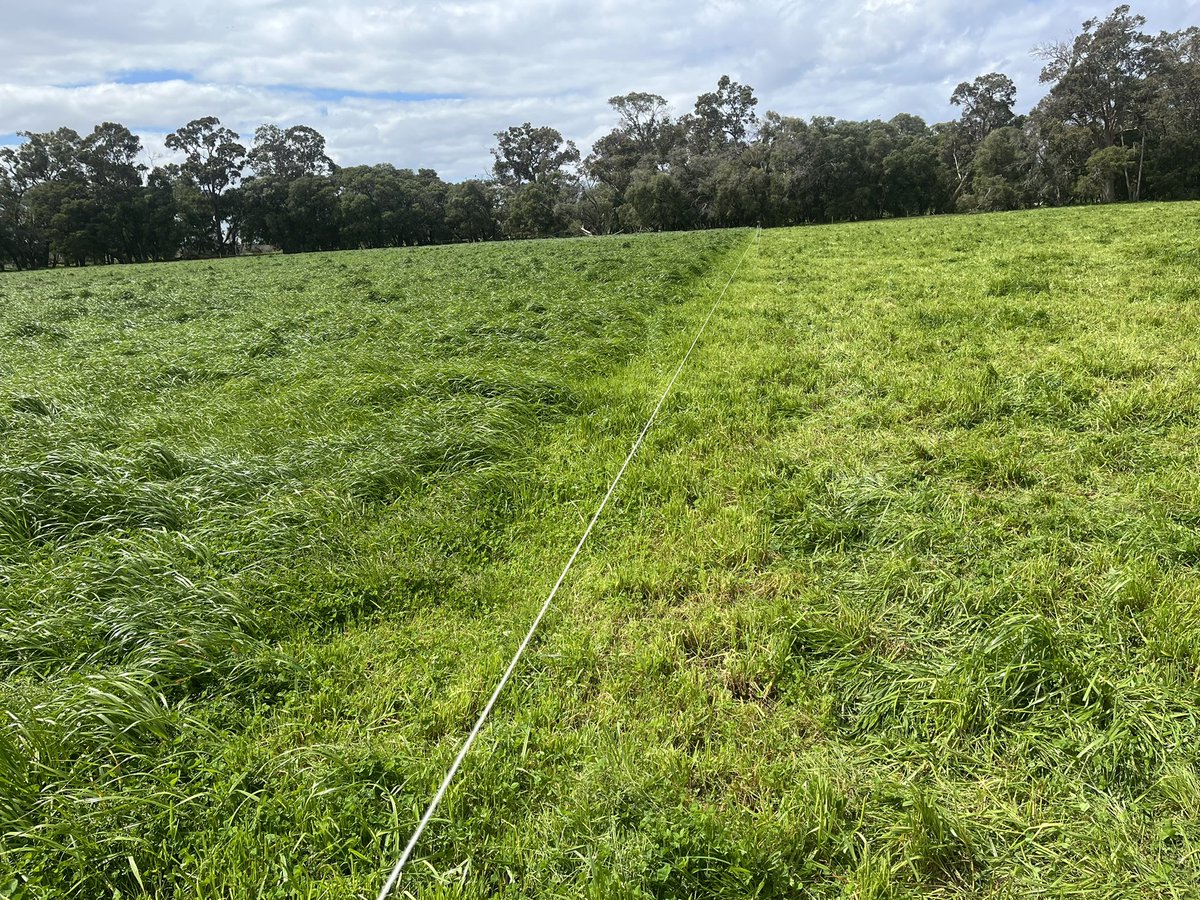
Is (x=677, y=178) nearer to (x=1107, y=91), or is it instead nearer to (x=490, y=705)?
(x=1107, y=91)

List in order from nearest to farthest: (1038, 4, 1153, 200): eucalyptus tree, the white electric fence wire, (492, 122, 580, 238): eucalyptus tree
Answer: the white electric fence wire
(1038, 4, 1153, 200): eucalyptus tree
(492, 122, 580, 238): eucalyptus tree

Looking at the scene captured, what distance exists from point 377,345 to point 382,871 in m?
8.94

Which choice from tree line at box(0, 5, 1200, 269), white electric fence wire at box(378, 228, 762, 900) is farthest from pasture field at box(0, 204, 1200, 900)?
tree line at box(0, 5, 1200, 269)

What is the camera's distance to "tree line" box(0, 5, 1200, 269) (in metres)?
53.4

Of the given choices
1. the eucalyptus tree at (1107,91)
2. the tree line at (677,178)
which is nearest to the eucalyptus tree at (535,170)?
the tree line at (677,178)

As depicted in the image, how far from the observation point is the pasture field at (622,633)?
7.12 feet

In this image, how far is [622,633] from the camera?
339cm

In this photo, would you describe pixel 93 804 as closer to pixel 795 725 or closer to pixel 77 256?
pixel 795 725

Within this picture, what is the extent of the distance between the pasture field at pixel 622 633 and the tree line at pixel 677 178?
6401cm

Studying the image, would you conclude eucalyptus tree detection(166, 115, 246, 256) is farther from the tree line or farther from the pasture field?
the pasture field

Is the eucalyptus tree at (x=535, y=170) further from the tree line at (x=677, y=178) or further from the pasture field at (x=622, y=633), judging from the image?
the pasture field at (x=622, y=633)

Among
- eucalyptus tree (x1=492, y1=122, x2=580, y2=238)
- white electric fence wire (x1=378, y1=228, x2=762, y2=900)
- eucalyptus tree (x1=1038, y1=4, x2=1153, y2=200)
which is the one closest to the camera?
white electric fence wire (x1=378, y1=228, x2=762, y2=900)

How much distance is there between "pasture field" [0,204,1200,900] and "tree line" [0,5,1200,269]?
64.0 m

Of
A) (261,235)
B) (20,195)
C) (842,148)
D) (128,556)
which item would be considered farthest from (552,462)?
(20,195)
